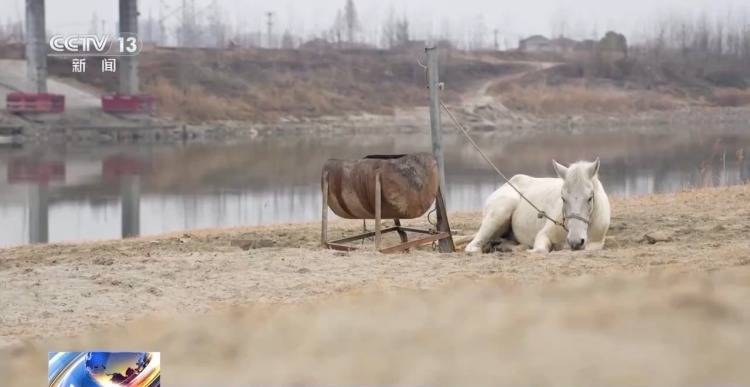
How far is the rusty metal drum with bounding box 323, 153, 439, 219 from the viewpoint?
33.7 ft

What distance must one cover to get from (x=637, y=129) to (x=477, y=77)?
987 inches

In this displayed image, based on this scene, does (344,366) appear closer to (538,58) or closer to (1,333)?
(1,333)

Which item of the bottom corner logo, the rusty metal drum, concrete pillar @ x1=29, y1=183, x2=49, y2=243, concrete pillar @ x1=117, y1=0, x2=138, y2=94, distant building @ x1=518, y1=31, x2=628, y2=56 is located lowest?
concrete pillar @ x1=29, y1=183, x2=49, y2=243

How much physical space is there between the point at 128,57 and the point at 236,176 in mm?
24098

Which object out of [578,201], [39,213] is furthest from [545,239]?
[39,213]

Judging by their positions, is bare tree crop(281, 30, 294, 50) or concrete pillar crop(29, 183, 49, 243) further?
bare tree crop(281, 30, 294, 50)

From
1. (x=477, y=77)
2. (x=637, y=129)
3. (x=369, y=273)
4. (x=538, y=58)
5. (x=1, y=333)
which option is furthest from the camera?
(x=538, y=58)

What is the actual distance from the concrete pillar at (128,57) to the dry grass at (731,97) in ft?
137

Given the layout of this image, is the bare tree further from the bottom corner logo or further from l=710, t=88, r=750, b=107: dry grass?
the bottom corner logo

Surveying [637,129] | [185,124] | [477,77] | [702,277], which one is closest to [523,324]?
[702,277]

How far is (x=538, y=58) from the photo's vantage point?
3878 inches

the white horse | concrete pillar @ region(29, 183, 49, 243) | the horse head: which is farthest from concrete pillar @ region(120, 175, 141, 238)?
the horse head
